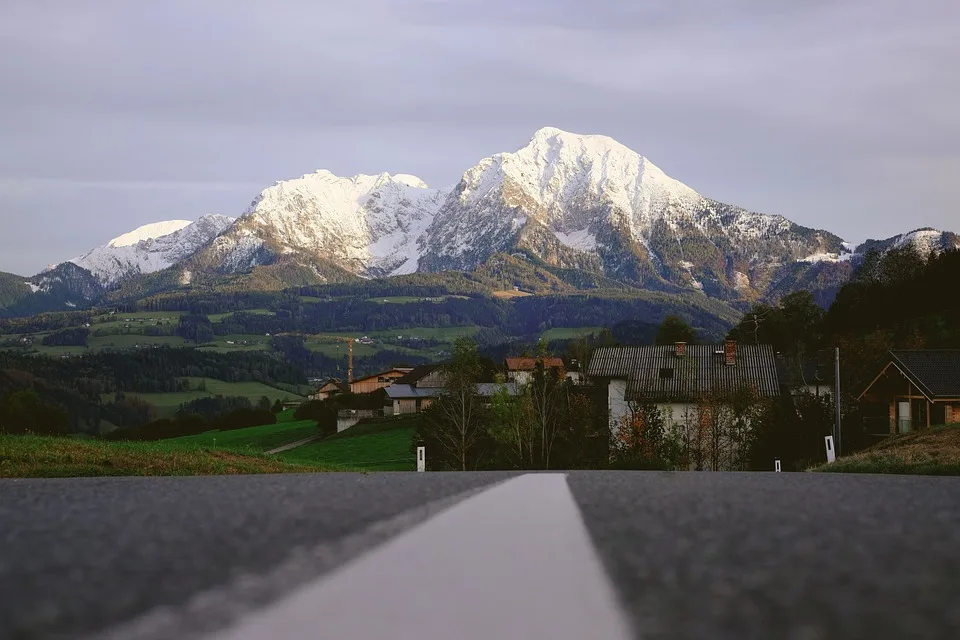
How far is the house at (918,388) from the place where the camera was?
5175 centimetres

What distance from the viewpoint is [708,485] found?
1080 cm

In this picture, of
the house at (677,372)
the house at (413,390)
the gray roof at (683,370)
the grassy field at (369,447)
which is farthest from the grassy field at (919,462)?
the house at (413,390)

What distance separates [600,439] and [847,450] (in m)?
12.4

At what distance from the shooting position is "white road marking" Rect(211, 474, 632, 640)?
10.6 ft

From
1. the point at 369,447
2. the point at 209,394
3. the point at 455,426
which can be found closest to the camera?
the point at 455,426

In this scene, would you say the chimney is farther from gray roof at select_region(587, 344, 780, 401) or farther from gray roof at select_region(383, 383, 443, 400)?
gray roof at select_region(383, 383, 443, 400)

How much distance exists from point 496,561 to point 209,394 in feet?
584

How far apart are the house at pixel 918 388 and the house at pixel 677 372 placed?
675 cm

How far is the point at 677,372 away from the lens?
223 feet

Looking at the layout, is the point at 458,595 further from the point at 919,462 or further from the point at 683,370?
the point at 683,370

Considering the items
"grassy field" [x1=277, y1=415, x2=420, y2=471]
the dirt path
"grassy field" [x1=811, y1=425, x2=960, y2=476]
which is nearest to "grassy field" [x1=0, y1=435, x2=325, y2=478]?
"grassy field" [x1=811, y1=425, x2=960, y2=476]

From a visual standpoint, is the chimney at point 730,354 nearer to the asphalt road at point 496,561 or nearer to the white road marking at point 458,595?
the asphalt road at point 496,561

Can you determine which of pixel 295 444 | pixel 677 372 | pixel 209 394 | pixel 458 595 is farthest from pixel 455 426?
pixel 209 394

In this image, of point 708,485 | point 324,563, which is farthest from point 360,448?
point 324,563
